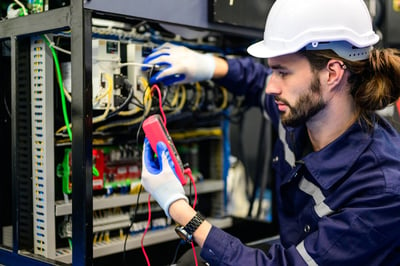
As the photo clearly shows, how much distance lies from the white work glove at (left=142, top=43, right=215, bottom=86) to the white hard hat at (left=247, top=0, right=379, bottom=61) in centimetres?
32

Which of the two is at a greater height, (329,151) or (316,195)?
(329,151)

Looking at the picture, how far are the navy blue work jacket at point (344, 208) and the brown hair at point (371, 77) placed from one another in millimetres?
71

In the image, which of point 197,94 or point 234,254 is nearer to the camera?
point 234,254

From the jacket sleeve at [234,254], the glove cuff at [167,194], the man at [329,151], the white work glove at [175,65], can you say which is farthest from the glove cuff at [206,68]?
the jacket sleeve at [234,254]

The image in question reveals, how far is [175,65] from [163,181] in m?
0.44

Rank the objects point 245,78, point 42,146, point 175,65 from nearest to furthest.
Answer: point 42,146 < point 175,65 < point 245,78

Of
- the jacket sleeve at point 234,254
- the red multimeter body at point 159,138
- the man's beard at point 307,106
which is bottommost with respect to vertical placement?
the jacket sleeve at point 234,254

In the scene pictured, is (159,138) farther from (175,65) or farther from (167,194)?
(175,65)

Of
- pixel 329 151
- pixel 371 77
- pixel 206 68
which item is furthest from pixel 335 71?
pixel 206 68

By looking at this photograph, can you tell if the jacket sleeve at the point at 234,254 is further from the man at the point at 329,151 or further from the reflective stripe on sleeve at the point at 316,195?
the reflective stripe on sleeve at the point at 316,195

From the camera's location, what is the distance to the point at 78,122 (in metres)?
1.34

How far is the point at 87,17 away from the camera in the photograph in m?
1.31

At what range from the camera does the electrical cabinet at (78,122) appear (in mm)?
1339

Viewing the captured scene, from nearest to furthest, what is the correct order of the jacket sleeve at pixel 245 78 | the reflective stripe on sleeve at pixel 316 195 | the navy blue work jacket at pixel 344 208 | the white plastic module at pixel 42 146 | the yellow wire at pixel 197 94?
the navy blue work jacket at pixel 344 208
the reflective stripe on sleeve at pixel 316 195
the white plastic module at pixel 42 146
the jacket sleeve at pixel 245 78
the yellow wire at pixel 197 94
